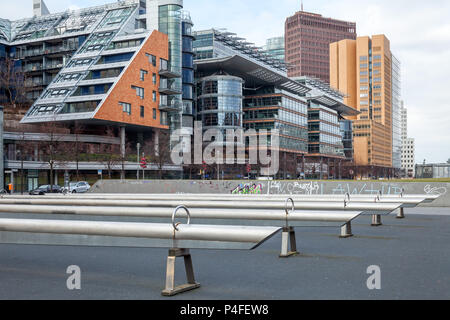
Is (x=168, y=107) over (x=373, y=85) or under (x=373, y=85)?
under

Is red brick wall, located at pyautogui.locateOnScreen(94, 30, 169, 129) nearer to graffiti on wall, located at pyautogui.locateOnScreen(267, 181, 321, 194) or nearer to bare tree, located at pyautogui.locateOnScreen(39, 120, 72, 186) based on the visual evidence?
bare tree, located at pyautogui.locateOnScreen(39, 120, 72, 186)

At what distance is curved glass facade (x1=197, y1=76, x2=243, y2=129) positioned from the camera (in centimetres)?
9100

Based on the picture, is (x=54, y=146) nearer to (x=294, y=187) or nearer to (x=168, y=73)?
(x=168, y=73)

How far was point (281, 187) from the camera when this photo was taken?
2862 cm

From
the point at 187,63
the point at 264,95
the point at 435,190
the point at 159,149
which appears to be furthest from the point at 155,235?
the point at 264,95

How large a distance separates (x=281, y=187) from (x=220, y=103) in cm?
6400

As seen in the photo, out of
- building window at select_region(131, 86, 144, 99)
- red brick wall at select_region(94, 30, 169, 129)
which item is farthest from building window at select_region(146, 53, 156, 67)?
building window at select_region(131, 86, 144, 99)

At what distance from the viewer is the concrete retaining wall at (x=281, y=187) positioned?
2422 centimetres

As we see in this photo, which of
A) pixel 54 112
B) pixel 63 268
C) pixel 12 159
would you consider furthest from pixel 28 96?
pixel 63 268

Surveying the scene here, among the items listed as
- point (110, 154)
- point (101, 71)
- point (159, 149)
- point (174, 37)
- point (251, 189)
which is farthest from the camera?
point (174, 37)

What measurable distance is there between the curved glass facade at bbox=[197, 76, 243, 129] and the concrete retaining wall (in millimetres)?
54363

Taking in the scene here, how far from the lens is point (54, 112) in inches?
2643
